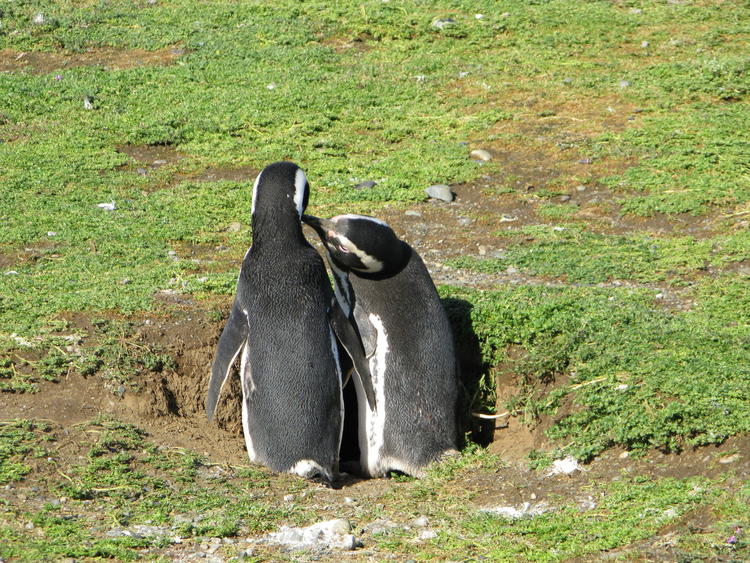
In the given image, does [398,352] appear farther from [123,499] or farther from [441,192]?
[441,192]

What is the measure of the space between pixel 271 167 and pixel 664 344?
2.25 m

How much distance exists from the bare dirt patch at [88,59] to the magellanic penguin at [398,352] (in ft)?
18.0

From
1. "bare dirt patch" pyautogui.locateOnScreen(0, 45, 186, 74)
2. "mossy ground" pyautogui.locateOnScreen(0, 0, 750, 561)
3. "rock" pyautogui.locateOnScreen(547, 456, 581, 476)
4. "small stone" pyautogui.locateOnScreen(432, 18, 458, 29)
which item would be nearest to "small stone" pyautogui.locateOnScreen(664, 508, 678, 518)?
"mossy ground" pyautogui.locateOnScreen(0, 0, 750, 561)

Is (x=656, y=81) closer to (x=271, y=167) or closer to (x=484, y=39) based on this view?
(x=484, y=39)

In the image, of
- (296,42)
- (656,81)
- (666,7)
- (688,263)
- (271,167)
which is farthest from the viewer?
(666,7)

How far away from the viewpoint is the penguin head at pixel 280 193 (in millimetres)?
5152

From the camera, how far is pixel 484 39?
10578 millimetres

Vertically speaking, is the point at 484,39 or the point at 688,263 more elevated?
the point at 484,39

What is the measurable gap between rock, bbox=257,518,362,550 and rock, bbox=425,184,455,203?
399 cm

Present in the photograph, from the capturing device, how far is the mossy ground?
411 centimetres

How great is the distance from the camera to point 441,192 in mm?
7641

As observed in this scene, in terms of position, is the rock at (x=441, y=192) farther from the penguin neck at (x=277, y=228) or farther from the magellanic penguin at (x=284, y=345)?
the penguin neck at (x=277, y=228)

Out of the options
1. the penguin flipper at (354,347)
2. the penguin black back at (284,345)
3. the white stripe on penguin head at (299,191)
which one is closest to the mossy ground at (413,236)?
the penguin black back at (284,345)

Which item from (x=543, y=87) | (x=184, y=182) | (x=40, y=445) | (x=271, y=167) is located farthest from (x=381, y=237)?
(x=543, y=87)
